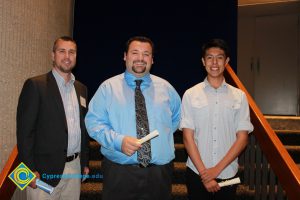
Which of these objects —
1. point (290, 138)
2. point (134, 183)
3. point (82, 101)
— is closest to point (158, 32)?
point (290, 138)

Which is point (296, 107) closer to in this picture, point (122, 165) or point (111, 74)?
point (111, 74)

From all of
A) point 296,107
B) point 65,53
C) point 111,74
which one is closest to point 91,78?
point 111,74

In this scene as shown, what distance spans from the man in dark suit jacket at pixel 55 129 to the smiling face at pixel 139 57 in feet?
1.79

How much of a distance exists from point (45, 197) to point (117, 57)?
10.8 feet

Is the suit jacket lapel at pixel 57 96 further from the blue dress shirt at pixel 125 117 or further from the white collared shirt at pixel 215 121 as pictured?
the white collared shirt at pixel 215 121

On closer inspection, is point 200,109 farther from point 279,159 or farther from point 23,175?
point 23,175

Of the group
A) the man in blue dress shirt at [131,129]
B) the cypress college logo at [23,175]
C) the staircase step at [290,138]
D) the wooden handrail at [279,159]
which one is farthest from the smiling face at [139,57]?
the staircase step at [290,138]

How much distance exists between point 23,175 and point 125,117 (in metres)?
0.82

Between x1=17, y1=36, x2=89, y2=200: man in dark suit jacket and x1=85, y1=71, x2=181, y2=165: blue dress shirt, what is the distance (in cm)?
31

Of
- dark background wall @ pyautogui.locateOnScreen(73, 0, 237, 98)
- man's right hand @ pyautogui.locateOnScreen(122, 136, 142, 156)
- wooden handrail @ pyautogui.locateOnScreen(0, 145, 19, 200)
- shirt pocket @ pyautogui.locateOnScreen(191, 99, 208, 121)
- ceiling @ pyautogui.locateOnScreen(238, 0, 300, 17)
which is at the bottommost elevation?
wooden handrail @ pyautogui.locateOnScreen(0, 145, 19, 200)

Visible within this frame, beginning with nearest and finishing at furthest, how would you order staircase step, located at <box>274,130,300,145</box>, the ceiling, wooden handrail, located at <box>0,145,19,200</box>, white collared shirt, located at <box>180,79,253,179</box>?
white collared shirt, located at <box>180,79,253,179</box> → wooden handrail, located at <box>0,145,19,200</box> → staircase step, located at <box>274,130,300,145</box> → the ceiling

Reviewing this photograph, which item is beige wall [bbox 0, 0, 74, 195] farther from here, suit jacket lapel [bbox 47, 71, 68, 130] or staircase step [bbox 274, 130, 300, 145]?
staircase step [bbox 274, 130, 300, 145]

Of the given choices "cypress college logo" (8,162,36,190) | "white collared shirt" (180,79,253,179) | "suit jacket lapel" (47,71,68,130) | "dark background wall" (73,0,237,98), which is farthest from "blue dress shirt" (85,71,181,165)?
"dark background wall" (73,0,237,98)

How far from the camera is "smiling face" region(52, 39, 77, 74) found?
2168 millimetres
